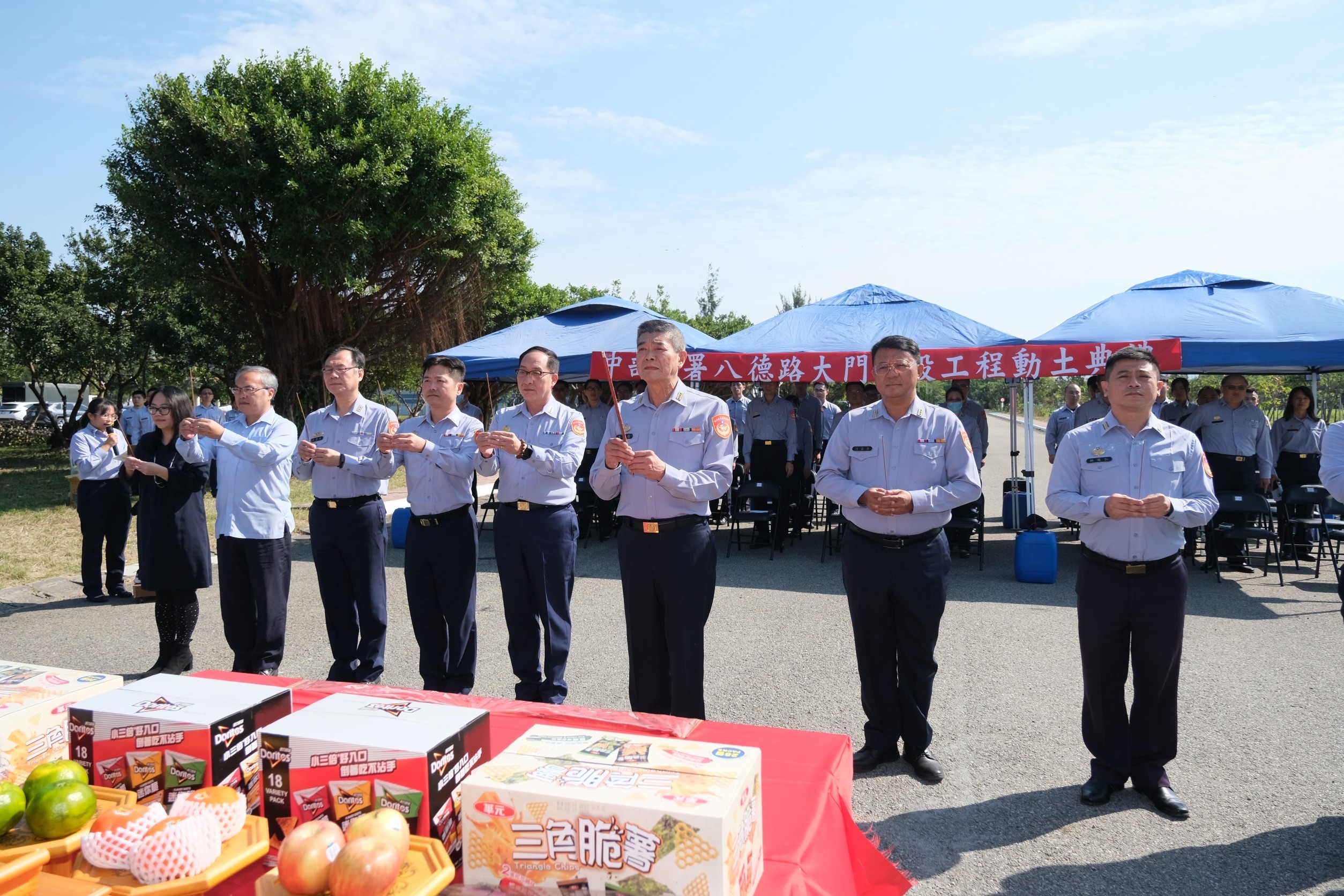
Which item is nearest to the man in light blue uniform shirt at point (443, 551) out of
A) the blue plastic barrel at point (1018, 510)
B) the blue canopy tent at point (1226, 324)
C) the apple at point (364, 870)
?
the apple at point (364, 870)

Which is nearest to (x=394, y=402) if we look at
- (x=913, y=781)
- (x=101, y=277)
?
(x=101, y=277)

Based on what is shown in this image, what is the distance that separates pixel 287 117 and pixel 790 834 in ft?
55.8

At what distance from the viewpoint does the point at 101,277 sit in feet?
73.4

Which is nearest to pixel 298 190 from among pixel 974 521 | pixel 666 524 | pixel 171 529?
pixel 171 529

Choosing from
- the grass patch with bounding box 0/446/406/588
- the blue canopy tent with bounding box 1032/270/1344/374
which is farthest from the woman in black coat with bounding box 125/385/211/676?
the blue canopy tent with bounding box 1032/270/1344/374

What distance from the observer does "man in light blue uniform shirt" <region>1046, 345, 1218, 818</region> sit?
3213mm

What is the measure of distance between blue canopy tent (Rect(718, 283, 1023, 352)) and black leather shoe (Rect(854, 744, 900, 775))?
5693mm

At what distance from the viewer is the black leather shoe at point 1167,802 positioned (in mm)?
3172

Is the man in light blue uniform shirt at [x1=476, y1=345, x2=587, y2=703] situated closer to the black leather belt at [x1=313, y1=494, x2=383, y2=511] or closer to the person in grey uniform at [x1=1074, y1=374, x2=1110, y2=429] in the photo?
the black leather belt at [x1=313, y1=494, x2=383, y2=511]

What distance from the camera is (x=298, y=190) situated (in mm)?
15266

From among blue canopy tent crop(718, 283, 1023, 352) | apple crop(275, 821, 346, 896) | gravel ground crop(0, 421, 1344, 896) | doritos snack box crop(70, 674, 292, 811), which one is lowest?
gravel ground crop(0, 421, 1344, 896)

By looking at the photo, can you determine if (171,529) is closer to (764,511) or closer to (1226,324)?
(764,511)

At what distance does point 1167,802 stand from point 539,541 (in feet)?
9.45

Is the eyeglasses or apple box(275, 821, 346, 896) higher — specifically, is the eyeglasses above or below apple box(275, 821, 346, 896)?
above
